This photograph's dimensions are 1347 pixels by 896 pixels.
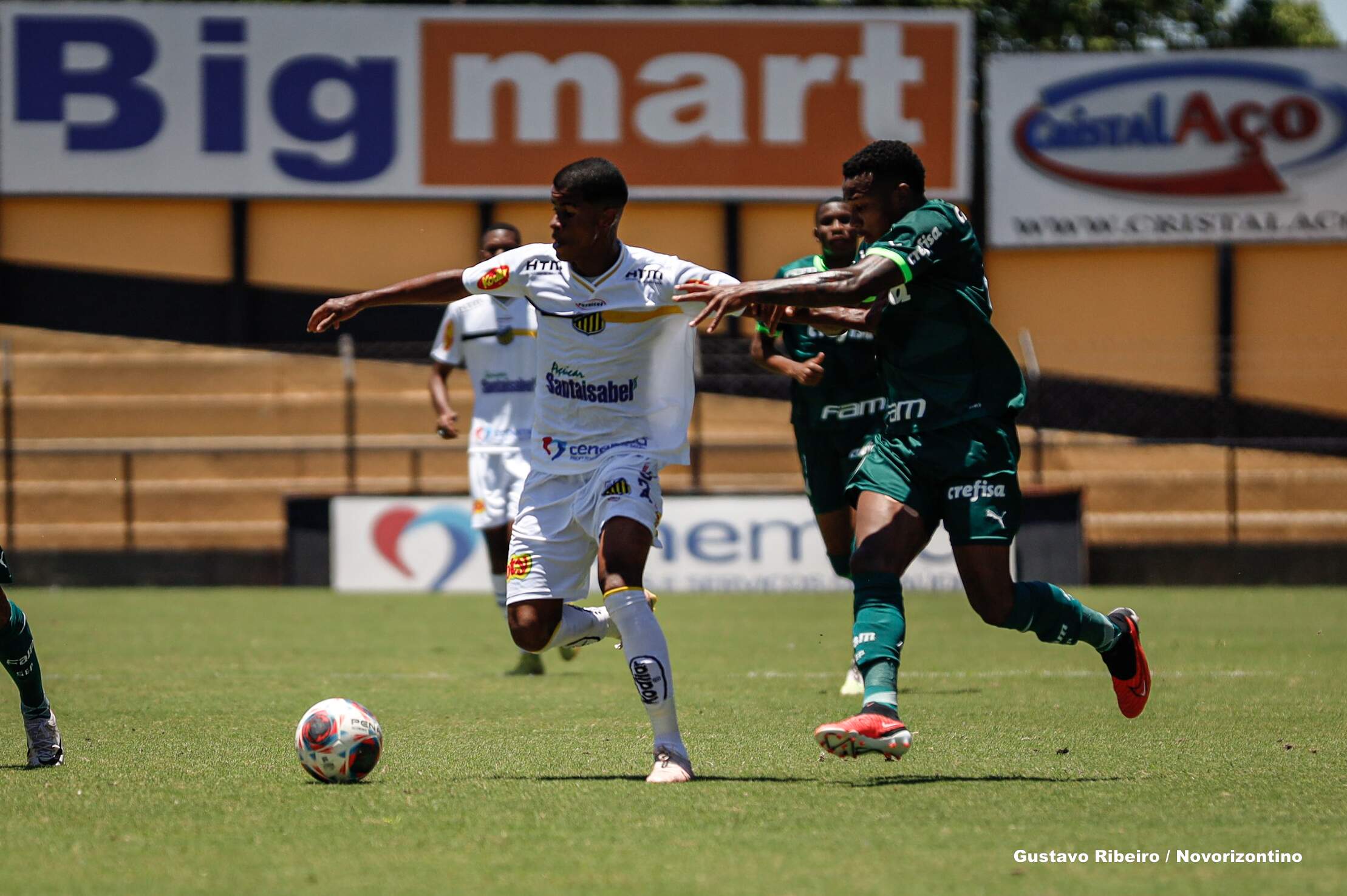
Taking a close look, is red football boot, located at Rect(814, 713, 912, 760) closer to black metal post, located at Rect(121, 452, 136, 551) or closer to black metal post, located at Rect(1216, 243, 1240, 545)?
black metal post, located at Rect(121, 452, 136, 551)

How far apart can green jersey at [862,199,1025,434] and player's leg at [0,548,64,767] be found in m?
3.26

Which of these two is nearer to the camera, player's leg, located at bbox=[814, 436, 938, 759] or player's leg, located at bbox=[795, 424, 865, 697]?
player's leg, located at bbox=[814, 436, 938, 759]

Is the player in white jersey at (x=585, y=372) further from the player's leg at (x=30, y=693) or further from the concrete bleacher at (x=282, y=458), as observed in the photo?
the concrete bleacher at (x=282, y=458)

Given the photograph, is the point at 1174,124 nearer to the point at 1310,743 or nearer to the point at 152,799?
the point at 1310,743

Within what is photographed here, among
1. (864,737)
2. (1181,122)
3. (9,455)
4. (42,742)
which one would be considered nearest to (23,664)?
(42,742)

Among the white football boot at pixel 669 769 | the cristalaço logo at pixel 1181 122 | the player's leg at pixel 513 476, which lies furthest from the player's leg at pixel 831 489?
the cristalaço logo at pixel 1181 122

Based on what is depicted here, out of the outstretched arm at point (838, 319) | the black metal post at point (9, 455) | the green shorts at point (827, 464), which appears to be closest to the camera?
the outstretched arm at point (838, 319)

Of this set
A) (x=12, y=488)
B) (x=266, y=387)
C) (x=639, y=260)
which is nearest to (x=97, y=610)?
(x=12, y=488)

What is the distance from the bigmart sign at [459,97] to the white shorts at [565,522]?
17.0 metres

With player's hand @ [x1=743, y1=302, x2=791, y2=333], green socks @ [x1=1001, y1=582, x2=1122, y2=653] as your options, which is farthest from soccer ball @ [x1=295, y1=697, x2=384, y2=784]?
green socks @ [x1=1001, y1=582, x2=1122, y2=653]

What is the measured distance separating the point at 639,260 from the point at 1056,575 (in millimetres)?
12618

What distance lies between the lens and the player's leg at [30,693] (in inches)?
242

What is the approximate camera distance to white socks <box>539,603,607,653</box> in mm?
6414

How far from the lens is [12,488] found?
1986 cm
